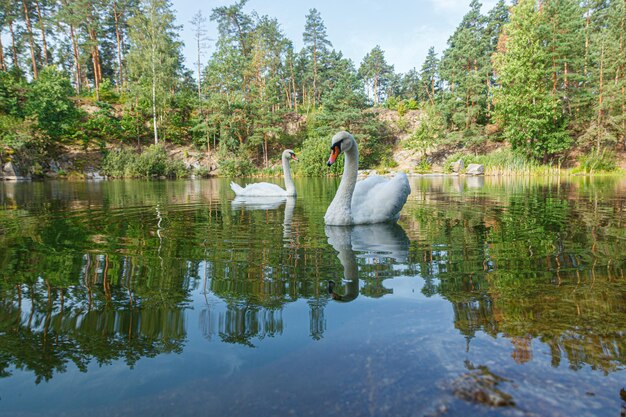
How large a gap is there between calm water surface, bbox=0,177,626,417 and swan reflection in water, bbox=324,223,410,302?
31mm

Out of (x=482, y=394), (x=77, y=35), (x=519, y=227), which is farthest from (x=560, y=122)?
(x=77, y=35)

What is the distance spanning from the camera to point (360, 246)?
4.91m

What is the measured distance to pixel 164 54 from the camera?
4462 centimetres

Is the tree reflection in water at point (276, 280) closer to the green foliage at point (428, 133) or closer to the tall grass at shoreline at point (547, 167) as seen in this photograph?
the tall grass at shoreline at point (547, 167)

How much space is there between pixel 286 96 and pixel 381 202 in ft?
196

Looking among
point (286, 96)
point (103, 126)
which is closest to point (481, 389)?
point (103, 126)

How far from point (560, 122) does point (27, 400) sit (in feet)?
139

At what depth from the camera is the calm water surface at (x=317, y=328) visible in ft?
5.55

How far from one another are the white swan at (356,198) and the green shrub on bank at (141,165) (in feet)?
110

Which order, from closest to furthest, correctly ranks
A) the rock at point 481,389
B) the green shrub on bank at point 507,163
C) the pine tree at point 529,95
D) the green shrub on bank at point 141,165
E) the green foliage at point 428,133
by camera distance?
the rock at point 481,389, the green shrub on bank at point 507,163, the pine tree at point 529,95, the green shrub on bank at point 141,165, the green foliage at point 428,133

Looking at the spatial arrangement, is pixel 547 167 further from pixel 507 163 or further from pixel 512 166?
pixel 507 163

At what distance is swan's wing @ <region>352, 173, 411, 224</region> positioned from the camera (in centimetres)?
645

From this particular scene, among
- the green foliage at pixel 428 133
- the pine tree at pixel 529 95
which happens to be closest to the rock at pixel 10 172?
the green foliage at pixel 428 133

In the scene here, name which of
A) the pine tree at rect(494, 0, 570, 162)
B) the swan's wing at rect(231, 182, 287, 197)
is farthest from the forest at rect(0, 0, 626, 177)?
the swan's wing at rect(231, 182, 287, 197)
